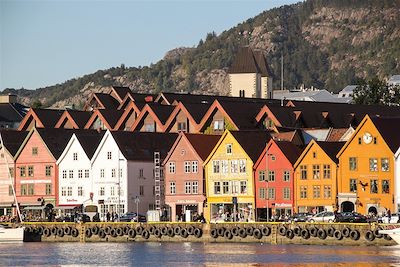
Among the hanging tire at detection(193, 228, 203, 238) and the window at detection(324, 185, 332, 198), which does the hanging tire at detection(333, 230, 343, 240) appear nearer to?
the hanging tire at detection(193, 228, 203, 238)

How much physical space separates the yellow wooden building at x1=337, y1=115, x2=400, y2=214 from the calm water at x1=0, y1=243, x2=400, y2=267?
1868 cm

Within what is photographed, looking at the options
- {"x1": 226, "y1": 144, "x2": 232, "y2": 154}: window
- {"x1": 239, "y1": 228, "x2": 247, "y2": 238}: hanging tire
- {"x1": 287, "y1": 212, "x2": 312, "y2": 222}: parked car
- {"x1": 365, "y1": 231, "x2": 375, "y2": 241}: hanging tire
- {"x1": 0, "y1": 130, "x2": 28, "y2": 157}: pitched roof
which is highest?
{"x1": 0, "y1": 130, "x2": 28, "y2": 157}: pitched roof

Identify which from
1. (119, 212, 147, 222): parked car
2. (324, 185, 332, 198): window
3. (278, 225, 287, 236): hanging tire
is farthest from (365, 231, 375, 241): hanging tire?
(119, 212, 147, 222): parked car

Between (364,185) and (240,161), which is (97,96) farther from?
(364,185)

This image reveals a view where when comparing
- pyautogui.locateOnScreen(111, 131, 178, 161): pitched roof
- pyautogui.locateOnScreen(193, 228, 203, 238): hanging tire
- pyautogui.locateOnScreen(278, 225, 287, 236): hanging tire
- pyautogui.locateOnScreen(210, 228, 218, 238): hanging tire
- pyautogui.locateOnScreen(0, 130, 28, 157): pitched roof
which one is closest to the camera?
pyautogui.locateOnScreen(278, 225, 287, 236): hanging tire

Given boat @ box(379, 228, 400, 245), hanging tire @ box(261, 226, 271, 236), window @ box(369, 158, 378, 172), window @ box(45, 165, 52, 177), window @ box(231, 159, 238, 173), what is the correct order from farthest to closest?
window @ box(45, 165, 52, 177)
window @ box(231, 159, 238, 173)
window @ box(369, 158, 378, 172)
hanging tire @ box(261, 226, 271, 236)
boat @ box(379, 228, 400, 245)

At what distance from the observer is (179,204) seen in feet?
470

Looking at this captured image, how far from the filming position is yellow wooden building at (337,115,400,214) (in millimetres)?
127062

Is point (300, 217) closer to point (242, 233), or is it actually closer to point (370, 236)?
point (242, 233)

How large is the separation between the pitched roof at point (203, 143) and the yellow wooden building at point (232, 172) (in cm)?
199

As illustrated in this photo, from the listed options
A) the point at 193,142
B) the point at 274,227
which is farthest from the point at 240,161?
the point at 274,227

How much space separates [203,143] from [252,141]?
21.7ft

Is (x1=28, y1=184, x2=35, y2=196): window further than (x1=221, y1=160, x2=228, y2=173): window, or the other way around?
(x1=28, y1=184, x2=35, y2=196): window

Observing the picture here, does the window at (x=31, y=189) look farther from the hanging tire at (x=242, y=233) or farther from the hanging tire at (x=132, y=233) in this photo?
the hanging tire at (x=242, y=233)
